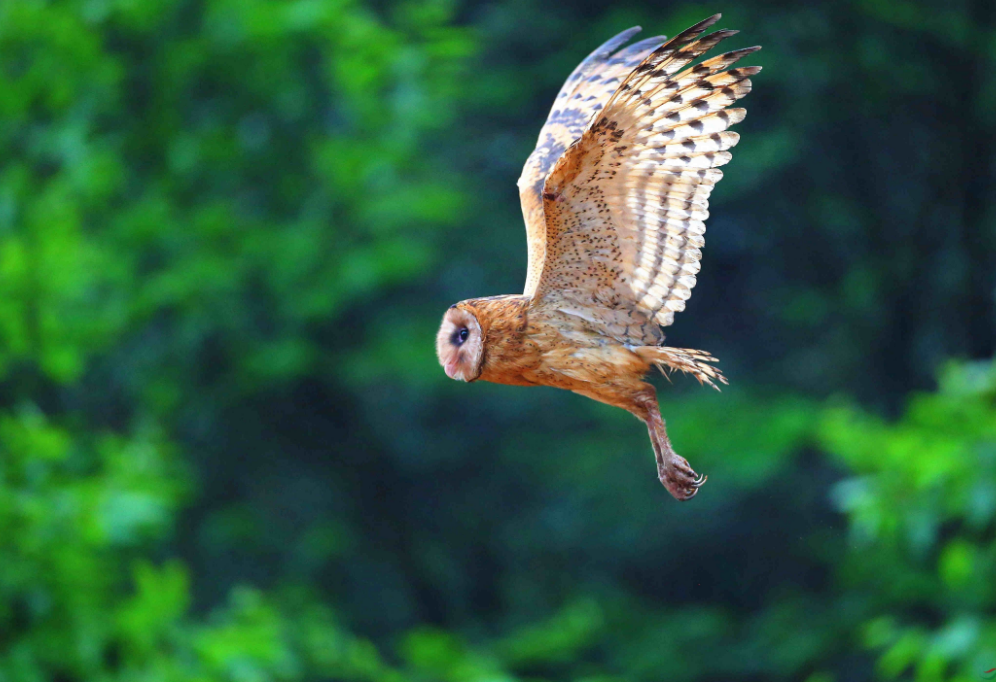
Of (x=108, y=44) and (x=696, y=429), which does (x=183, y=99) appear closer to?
(x=108, y=44)

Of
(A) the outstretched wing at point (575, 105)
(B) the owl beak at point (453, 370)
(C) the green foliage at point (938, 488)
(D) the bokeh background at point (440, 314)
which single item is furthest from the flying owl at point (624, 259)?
(D) the bokeh background at point (440, 314)

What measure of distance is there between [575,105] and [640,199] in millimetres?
655

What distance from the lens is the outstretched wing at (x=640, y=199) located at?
1.71 metres

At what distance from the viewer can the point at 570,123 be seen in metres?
2.39

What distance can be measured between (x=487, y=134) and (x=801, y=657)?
5226 mm

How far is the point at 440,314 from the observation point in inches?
334

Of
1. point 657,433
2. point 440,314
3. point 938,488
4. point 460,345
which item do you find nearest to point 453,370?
point 460,345

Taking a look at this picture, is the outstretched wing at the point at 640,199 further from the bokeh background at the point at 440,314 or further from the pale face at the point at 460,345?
the bokeh background at the point at 440,314

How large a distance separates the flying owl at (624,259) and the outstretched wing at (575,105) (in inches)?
11.5

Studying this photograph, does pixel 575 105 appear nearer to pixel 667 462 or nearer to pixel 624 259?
pixel 624 259

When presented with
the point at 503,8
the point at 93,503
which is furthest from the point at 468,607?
the point at 503,8

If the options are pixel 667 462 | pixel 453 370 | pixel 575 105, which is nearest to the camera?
pixel 453 370

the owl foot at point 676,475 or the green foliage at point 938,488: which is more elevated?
the green foliage at point 938,488

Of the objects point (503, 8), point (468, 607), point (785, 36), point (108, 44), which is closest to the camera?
point (108, 44)
